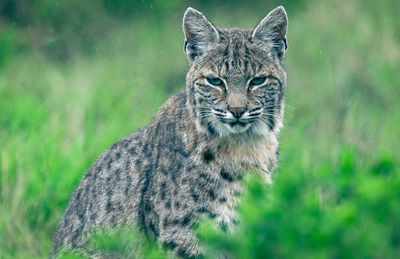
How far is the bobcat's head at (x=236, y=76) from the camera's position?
493 centimetres

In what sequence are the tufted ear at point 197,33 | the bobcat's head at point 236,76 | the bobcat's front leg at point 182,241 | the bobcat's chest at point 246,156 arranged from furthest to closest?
1. the tufted ear at point 197,33
2. the bobcat's chest at point 246,156
3. the bobcat's head at point 236,76
4. the bobcat's front leg at point 182,241

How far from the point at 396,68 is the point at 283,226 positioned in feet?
20.4

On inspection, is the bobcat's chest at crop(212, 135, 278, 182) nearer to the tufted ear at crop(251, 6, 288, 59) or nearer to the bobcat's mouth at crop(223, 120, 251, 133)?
the bobcat's mouth at crop(223, 120, 251, 133)

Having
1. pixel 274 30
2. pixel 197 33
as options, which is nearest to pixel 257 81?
pixel 274 30

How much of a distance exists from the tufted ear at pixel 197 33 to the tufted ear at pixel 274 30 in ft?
0.90

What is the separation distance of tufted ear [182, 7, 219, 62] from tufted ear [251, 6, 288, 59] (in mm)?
276

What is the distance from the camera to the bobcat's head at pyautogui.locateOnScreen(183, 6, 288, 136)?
4.93 meters

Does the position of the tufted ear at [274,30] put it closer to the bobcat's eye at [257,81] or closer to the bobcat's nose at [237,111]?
the bobcat's eye at [257,81]

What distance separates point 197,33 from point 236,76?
418 mm

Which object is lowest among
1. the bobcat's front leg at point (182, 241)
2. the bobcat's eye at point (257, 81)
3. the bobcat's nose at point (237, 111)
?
the bobcat's front leg at point (182, 241)

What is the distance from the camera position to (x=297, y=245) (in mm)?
2863

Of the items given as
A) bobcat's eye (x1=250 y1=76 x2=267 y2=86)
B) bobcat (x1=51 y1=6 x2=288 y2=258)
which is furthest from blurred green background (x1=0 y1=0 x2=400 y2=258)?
bobcat's eye (x1=250 y1=76 x2=267 y2=86)

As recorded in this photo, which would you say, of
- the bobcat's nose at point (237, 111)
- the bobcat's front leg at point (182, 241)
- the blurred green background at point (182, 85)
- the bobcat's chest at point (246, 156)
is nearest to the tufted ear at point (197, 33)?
the bobcat's nose at point (237, 111)

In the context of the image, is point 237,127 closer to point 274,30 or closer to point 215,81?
point 215,81
